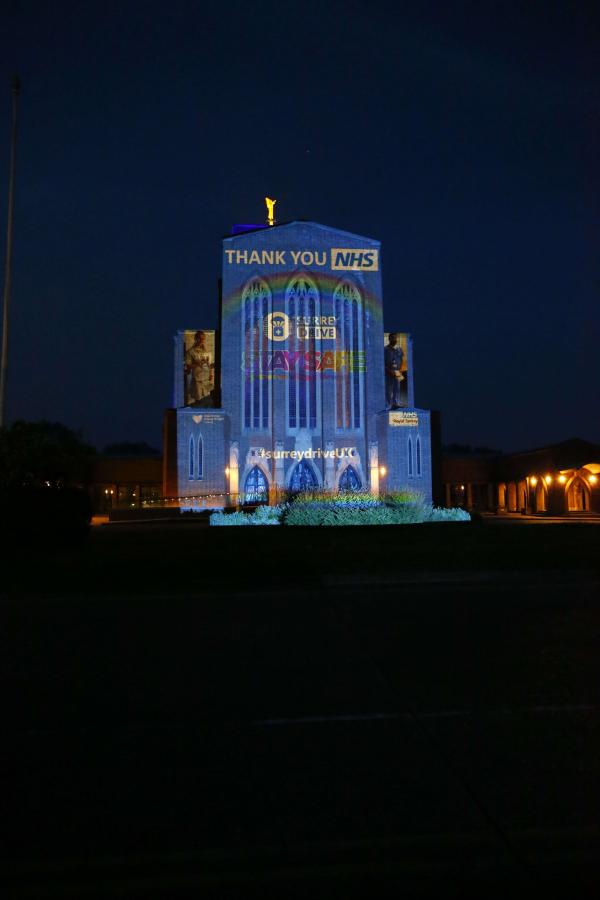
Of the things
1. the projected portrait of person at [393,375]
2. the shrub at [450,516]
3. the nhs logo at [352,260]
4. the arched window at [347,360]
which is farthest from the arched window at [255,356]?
the shrub at [450,516]

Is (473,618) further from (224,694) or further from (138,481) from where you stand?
(138,481)

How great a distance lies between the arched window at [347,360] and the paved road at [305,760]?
42.3 m

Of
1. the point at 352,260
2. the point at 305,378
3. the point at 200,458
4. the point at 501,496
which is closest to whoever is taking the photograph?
the point at 200,458

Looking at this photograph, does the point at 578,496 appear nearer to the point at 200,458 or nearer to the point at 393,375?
the point at 393,375

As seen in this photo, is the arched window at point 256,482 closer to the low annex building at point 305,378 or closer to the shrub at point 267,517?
the low annex building at point 305,378

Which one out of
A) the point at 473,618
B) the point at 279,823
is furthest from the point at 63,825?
the point at 473,618

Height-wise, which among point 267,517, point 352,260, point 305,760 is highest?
point 352,260

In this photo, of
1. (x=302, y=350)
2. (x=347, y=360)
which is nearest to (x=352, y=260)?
(x=347, y=360)

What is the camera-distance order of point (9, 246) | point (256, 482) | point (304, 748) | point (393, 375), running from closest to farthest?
point (304, 748)
point (9, 246)
point (256, 482)
point (393, 375)

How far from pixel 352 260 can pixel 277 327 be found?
740 centimetres

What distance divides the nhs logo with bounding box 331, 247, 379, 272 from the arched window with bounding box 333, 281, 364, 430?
1.20 m

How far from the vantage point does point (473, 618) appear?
10.5 m

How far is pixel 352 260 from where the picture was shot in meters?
52.8

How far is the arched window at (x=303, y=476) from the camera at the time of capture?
51156 mm
